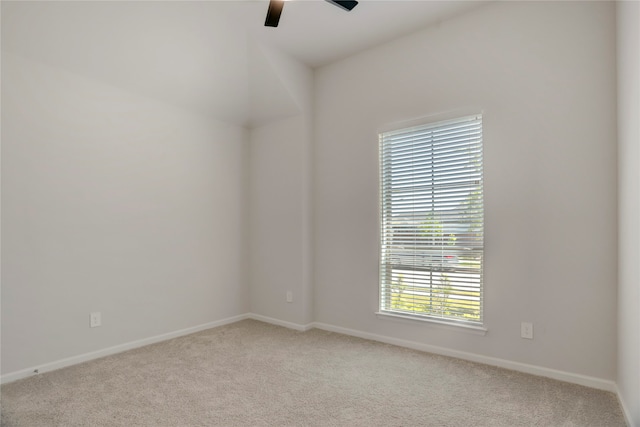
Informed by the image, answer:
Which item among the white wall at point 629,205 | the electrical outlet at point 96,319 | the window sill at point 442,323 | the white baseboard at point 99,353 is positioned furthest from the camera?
the electrical outlet at point 96,319

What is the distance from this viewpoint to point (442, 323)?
310cm

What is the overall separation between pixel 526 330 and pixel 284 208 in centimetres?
257

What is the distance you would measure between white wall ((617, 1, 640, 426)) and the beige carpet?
0.28 meters

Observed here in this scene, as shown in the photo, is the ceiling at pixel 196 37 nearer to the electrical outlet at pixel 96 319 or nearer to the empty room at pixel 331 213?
the empty room at pixel 331 213

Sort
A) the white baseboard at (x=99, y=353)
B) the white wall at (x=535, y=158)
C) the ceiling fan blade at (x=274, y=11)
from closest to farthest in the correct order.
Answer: the ceiling fan blade at (x=274, y=11)
the white wall at (x=535, y=158)
the white baseboard at (x=99, y=353)

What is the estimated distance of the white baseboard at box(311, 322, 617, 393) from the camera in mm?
2452

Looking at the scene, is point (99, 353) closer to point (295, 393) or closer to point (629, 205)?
point (295, 393)

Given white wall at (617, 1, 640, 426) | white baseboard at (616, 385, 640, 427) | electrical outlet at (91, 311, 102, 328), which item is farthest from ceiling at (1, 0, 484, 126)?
white baseboard at (616, 385, 640, 427)

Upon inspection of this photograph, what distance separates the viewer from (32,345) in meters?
2.71

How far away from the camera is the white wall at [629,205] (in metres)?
1.91

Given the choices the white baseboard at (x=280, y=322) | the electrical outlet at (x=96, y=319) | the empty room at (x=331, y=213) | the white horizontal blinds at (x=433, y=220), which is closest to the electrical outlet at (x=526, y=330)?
the empty room at (x=331, y=213)

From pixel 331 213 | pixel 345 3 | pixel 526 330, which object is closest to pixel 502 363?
pixel 526 330

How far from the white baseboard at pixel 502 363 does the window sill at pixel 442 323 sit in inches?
7.5

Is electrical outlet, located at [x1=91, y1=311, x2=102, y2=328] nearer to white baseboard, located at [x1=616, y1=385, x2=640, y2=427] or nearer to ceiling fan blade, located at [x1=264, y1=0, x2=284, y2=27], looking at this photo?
ceiling fan blade, located at [x1=264, y1=0, x2=284, y2=27]
